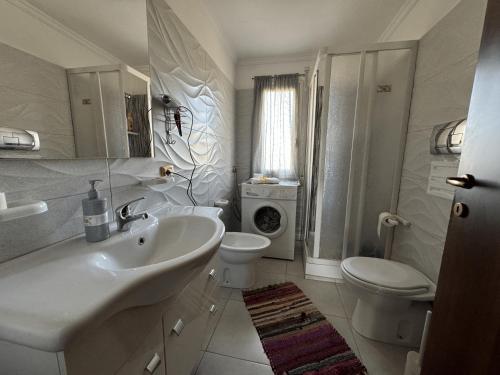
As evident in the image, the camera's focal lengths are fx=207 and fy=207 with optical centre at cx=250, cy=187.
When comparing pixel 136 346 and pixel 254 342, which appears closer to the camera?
pixel 136 346

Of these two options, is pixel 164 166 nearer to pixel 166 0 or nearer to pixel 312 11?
pixel 166 0

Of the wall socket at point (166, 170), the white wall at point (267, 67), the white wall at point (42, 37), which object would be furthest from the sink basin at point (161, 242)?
the white wall at point (267, 67)

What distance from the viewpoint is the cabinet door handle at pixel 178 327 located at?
0.78 metres

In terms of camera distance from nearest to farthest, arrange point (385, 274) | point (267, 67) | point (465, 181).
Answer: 1. point (465, 181)
2. point (385, 274)
3. point (267, 67)

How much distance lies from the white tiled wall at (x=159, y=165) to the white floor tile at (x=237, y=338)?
36.8 inches

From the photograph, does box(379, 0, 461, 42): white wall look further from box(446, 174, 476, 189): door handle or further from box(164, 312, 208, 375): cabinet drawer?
box(164, 312, 208, 375): cabinet drawer

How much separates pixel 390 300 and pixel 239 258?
3.52ft

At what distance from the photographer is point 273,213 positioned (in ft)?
8.13

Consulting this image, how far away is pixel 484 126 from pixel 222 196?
7.05 feet

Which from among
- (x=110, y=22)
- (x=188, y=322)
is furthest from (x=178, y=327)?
(x=110, y=22)

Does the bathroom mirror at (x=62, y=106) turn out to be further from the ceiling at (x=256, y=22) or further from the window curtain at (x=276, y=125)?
the window curtain at (x=276, y=125)

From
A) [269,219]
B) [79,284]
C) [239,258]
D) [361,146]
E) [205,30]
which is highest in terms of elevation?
[205,30]

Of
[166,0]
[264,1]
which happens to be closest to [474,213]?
[166,0]

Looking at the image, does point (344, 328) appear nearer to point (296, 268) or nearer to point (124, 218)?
point (296, 268)
